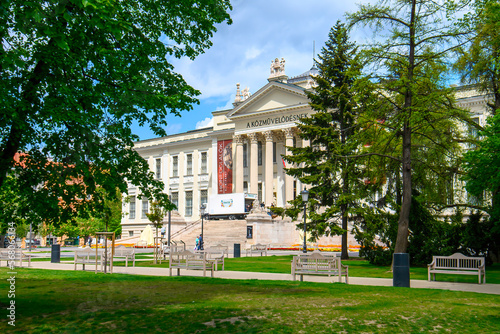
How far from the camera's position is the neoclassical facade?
63250 mm

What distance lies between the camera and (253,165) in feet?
223

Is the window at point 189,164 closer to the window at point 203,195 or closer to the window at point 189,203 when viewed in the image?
the window at point 189,203

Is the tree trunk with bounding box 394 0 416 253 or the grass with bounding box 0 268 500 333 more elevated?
the tree trunk with bounding box 394 0 416 253

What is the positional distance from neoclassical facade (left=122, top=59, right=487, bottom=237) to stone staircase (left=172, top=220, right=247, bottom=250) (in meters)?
3.27

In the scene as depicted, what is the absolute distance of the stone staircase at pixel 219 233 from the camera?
176 ft

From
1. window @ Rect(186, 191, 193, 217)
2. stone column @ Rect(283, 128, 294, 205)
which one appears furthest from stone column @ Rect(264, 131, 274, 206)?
window @ Rect(186, 191, 193, 217)

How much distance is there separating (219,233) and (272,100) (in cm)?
1881

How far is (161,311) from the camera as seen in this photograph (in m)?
9.28

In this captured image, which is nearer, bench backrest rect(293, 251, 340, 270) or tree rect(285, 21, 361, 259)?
bench backrest rect(293, 251, 340, 270)

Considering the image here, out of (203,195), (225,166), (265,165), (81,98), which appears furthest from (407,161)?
(203,195)

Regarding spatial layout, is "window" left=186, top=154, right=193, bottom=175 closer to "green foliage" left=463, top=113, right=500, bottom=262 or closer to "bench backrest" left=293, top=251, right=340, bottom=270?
"green foliage" left=463, top=113, right=500, bottom=262

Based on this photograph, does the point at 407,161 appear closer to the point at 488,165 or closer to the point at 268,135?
the point at 488,165

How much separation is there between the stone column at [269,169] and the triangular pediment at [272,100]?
3.41 metres

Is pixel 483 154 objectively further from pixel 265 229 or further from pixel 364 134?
pixel 265 229
